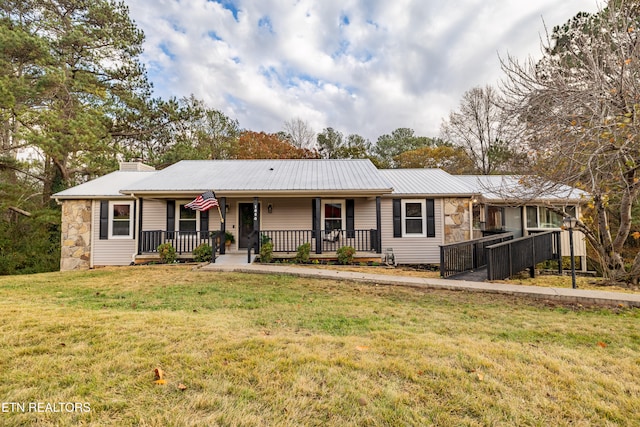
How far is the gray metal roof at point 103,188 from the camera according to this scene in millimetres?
11220

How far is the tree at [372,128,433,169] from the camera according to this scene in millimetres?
30417

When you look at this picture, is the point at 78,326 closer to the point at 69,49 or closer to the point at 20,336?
the point at 20,336

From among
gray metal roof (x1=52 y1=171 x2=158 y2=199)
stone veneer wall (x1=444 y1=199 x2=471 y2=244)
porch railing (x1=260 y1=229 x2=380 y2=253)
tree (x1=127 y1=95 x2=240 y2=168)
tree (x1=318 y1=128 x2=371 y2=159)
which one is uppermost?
tree (x1=318 y1=128 x2=371 y2=159)

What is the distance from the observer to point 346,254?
1019 centimetres

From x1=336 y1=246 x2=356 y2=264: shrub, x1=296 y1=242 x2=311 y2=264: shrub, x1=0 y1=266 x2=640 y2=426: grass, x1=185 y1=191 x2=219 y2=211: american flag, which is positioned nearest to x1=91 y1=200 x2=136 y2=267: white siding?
x1=185 y1=191 x2=219 y2=211: american flag

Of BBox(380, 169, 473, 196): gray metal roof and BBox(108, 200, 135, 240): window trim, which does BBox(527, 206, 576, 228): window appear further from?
BBox(108, 200, 135, 240): window trim

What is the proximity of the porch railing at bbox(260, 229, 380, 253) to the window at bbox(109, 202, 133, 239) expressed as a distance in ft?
17.2

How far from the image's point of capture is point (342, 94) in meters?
22.5

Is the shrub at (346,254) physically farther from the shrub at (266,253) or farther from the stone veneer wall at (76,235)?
the stone veneer wall at (76,235)

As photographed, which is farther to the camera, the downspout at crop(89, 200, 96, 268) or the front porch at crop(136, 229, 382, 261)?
the downspout at crop(89, 200, 96, 268)

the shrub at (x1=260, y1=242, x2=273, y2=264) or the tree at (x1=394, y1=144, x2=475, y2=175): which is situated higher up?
the tree at (x1=394, y1=144, x2=475, y2=175)

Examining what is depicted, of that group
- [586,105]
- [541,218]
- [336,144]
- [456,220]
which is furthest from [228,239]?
[336,144]

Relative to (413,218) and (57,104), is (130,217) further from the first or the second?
(413,218)

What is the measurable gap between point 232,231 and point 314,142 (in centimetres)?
1880
